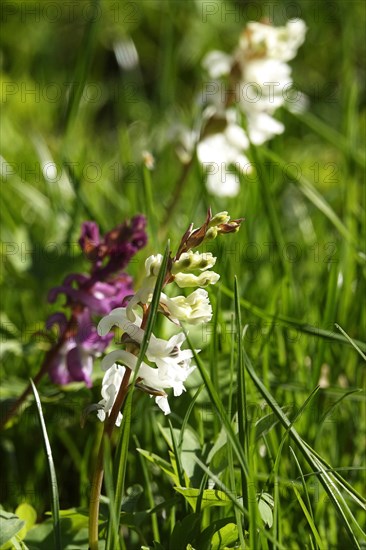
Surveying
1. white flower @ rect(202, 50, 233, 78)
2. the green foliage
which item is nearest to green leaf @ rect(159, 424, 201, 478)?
the green foliage

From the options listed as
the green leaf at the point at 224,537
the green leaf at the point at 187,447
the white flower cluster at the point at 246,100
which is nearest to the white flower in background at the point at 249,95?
the white flower cluster at the point at 246,100

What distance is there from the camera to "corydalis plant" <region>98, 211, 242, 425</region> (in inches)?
42.0

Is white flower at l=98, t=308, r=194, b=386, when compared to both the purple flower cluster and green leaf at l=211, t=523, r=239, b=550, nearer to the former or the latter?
green leaf at l=211, t=523, r=239, b=550

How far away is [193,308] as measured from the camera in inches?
42.2

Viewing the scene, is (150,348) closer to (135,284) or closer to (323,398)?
(323,398)

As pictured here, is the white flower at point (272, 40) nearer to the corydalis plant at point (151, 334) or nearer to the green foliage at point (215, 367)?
the green foliage at point (215, 367)

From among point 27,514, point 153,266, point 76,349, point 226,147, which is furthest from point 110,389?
point 226,147

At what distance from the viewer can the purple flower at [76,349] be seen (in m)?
1.51

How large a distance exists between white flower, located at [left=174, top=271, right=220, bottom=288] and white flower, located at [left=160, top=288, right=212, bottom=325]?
2 cm

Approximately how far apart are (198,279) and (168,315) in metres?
0.08

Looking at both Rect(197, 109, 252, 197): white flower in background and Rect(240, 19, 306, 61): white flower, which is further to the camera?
Rect(197, 109, 252, 197): white flower in background

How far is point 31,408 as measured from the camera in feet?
5.57

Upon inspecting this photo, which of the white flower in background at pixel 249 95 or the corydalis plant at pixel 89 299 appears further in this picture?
the white flower in background at pixel 249 95

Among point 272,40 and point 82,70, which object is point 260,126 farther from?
point 82,70
